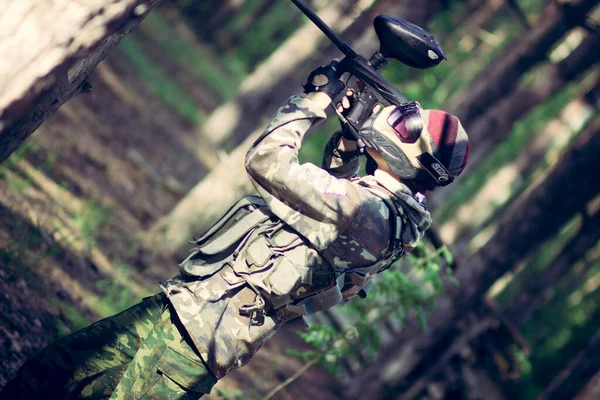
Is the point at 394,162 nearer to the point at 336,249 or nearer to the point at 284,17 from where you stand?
the point at 336,249

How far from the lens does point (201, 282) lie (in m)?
2.85

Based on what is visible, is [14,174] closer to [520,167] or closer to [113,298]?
[113,298]

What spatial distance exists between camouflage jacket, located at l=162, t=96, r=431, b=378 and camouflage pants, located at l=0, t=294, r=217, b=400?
0.39 feet

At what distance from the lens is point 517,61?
6531 millimetres

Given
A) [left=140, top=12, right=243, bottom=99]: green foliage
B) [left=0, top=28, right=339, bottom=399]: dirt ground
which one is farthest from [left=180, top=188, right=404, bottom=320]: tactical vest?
[left=140, top=12, right=243, bottom=99]: green foliage

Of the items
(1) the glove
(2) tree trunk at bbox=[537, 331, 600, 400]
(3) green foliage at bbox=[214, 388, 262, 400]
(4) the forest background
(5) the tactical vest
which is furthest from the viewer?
(2) tree trunk at bbox=[537, 331, 600, 400]

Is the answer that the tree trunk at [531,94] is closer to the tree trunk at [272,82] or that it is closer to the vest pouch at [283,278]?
the tree trunk at [272,82]

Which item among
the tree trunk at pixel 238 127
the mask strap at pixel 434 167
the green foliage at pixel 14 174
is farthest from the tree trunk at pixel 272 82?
the mask strap at pixel 434 167

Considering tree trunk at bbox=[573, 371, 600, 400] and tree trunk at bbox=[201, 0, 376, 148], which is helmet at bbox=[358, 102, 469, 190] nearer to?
tree trunk at bbox=[573, 371, 600, 400]

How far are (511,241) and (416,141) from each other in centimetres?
392

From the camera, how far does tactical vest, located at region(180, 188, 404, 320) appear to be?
2844 millimetres

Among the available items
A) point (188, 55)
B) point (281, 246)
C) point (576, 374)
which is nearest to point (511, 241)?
point (576, 374)

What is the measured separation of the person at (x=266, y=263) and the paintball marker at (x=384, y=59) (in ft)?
0.37

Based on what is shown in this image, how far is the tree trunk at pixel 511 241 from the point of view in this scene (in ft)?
21.1
